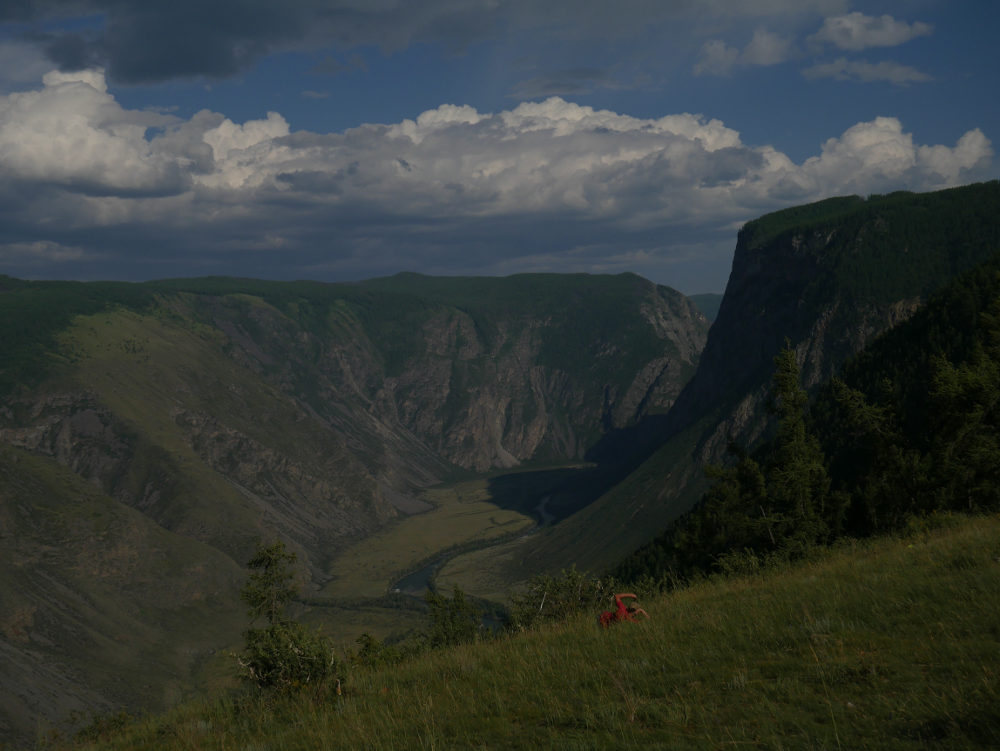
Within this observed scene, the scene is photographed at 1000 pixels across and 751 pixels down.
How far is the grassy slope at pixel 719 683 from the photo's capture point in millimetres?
9930

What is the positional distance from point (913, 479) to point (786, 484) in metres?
7.43

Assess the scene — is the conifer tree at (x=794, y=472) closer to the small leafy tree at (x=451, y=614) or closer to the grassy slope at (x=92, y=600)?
the small leafy tree at (x=451, y=614)

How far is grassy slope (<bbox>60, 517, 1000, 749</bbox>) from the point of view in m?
9.93

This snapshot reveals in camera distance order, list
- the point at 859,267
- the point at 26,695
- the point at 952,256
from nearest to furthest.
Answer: the point at 26,695
the point at 952,256
the point at 859,267

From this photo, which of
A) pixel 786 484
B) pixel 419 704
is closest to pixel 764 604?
pixel 419 704

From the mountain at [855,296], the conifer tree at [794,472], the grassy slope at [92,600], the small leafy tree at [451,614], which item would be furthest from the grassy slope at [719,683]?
the mountain at [855,296]

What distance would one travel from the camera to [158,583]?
174500 millimetres

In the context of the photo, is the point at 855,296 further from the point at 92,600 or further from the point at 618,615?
the point at 92,600

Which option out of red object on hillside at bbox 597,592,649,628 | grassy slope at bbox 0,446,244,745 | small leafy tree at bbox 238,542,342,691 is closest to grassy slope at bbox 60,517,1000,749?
red object on hillside at bbox 597,592,649,628

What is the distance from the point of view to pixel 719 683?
39.6ft

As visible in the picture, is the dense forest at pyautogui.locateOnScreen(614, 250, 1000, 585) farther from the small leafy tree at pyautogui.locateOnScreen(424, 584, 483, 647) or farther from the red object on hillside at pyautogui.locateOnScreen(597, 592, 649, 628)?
the small leafy tree at pyautogui.locateOnScreen(424, 584, 483, 647)

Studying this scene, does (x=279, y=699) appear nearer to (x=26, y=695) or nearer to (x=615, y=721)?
(x=615, y=721)

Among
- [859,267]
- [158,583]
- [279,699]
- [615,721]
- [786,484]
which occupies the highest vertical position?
[859,267]

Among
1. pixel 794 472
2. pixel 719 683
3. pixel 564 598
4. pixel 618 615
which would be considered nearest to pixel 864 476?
pixel 794 472
